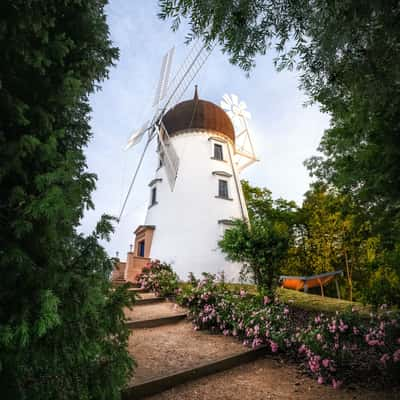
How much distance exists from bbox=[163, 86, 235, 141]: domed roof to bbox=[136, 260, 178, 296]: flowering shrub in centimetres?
758

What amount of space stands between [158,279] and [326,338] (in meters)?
6.12

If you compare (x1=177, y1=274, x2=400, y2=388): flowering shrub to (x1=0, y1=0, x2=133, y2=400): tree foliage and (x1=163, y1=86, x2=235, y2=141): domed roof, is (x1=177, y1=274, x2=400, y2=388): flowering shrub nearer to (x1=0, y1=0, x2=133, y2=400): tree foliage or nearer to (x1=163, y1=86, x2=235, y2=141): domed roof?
(x1=0, y1=0, x2=133, y2=400): tree foliage

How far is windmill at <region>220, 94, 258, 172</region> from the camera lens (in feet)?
55.5

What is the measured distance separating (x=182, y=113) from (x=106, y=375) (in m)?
14.3

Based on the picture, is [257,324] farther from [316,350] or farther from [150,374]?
[150,374]

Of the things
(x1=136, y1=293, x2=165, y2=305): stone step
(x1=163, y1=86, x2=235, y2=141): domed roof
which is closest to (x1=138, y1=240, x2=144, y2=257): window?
(x1=136, y1=293, x2=165, y2=305): stone step

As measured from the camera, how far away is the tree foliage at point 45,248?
4.55 feet

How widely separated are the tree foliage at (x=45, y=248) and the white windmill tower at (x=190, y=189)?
354 inches

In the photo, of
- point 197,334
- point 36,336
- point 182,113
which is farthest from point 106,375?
point 182,113

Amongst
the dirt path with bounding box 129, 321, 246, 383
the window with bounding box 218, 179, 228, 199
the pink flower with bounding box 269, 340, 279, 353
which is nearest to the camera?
the dirt path with bounding box 129, 321, 246, 383

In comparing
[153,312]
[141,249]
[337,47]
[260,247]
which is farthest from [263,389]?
[141,249]

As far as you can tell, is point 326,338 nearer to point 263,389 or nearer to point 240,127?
point 263,389

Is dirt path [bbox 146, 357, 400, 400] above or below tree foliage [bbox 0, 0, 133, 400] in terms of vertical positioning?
below

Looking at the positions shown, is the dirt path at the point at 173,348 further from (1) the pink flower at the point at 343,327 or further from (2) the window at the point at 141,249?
(2) the window at the point at 141,249
